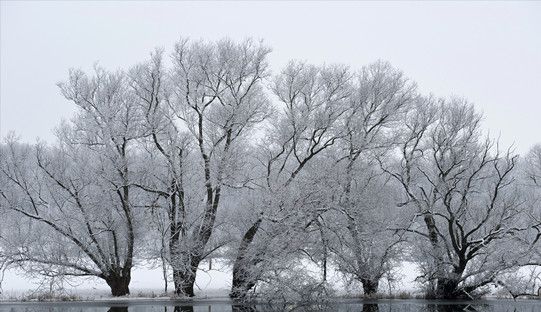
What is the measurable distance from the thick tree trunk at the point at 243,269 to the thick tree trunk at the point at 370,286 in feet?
21.2

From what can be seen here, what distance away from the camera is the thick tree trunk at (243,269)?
27828 mm

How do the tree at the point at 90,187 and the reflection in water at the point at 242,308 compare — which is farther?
the tree at the point at 90,187

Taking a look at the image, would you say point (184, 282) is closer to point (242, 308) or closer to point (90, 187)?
point (242, 308)

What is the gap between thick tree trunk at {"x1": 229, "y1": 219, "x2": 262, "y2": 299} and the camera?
91.3ft

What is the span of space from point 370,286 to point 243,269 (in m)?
7.18

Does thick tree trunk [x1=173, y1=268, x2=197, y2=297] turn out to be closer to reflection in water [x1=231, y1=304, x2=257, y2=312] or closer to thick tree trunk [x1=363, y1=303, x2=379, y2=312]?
reflection in water [x1=231, y1=304, x2=257, y2=312]

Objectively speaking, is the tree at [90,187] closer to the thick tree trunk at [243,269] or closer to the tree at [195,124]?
the tree at [195,124]

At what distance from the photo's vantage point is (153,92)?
94.8 ft

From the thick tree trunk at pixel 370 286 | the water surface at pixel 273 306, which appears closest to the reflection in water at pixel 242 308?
the water surface at pixel 273 306

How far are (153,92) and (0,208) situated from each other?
9.41 meters

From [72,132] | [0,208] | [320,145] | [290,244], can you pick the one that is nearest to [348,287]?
[290,244]

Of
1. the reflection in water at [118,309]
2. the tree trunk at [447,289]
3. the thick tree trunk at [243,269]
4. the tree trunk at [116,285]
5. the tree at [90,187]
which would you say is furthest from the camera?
the tree trunk at [447,289]

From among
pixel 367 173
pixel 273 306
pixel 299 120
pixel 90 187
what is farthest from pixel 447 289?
pixel 90 187

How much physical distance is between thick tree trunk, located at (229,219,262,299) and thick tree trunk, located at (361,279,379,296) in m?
6.46
